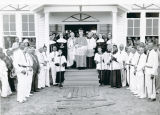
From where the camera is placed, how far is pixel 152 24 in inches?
642

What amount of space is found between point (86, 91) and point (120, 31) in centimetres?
471

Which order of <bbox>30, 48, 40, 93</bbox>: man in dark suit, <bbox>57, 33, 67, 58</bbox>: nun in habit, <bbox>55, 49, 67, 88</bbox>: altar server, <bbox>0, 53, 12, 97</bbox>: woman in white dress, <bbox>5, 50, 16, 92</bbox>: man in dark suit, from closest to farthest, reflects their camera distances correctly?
<bbox>0, 53, 12, 97</bbox>: woman in white dress
<bbox>5, 50, 16, 92</bbox>: man in dark suit
<bbox>30, 48, 40, 93</bbox>: man in dark suit
<bbox>55, 49, 67, 88</bbox>: altar server
<bbox>57, 33, 67, 58</bbox>: nun in habit

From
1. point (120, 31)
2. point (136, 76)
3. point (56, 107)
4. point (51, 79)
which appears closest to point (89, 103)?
point (56, 107)

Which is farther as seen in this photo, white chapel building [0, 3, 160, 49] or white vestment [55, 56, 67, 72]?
white chapel building [0, 3, 160, 49]

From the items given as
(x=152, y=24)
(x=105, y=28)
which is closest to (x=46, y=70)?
(x=105, y=28)

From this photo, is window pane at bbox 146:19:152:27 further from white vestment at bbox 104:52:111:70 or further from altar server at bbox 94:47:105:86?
altar server at bbox 94:47:105:86

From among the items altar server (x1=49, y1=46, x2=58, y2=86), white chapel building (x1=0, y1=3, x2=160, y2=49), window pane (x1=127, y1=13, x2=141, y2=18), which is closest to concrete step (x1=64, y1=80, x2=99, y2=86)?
altar server (x1=49, y1=46, x2=58, y2=86)

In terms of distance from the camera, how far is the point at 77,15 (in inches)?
603

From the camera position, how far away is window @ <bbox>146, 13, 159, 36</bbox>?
16250mm

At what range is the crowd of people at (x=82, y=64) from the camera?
10.4m

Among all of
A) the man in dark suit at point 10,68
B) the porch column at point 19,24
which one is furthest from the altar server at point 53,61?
the porch column at point 19,24

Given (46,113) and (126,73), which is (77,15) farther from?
(46,113)

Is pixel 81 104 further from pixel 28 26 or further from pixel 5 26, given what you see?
pixel 5 26

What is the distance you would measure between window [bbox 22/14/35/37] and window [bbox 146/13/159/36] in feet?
21.4
